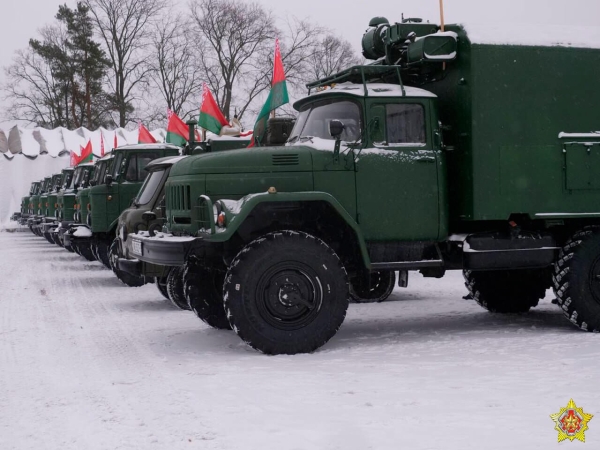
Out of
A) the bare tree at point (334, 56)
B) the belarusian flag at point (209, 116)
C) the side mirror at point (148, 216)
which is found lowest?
the side mirror at point (148, 216)

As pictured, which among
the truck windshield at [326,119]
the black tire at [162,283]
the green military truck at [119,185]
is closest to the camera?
the truck windshield at [326,119]

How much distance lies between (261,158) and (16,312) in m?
4.91

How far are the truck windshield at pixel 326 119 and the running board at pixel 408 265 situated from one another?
121 centimetres

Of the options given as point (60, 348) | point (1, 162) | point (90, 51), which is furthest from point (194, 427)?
point (90, 51)

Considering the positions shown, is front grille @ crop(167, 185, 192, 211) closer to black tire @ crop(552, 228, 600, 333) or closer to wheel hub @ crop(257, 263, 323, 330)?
wheel hub @ crop(257, 263, 323, 330)

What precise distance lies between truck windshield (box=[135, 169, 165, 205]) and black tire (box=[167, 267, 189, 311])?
2008 millimetres

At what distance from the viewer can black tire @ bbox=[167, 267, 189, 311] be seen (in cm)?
1048

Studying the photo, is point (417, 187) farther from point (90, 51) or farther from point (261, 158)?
point (90, 51)

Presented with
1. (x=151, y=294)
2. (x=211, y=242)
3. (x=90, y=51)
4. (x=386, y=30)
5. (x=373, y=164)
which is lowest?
(x=151, y=294)

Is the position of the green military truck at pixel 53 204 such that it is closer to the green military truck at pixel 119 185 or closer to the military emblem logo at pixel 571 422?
the green military truck at pixel 119 185

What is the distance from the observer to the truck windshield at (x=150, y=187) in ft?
40.4

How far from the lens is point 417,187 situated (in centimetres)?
822

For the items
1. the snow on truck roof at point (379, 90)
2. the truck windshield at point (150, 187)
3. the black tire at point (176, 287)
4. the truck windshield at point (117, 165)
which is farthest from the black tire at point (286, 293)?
the truck windshield at point (117, 165)

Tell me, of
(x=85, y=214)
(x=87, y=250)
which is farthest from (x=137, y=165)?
(x=87, y=250)
